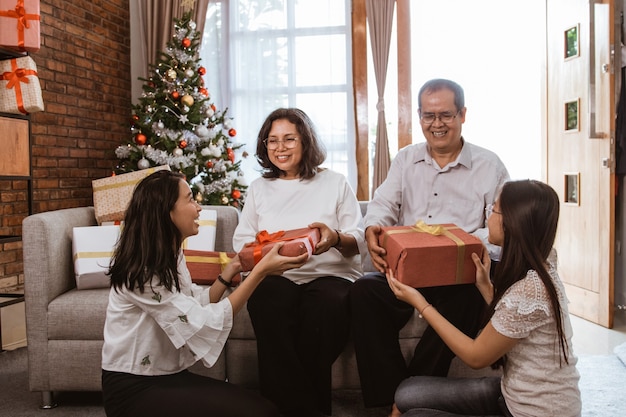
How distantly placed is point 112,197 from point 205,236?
0.56 m

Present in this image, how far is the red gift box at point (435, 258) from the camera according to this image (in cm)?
174

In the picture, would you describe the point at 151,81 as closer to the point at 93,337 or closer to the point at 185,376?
the point at 93,337

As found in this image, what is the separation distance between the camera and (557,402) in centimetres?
135

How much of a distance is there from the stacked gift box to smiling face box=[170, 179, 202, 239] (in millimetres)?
1916

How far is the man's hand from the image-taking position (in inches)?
78.3

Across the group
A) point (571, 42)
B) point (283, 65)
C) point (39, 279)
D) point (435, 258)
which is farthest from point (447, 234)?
point (283, 65)

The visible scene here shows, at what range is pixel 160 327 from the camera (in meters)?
1.63

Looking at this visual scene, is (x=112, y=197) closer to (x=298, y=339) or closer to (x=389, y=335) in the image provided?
(x=298, y=339)

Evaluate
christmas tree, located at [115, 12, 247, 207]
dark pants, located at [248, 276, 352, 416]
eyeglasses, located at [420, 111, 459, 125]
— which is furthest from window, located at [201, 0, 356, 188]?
dark pants, located at [248, 276, 352, 416]

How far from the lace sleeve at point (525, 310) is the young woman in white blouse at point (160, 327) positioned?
660 mm

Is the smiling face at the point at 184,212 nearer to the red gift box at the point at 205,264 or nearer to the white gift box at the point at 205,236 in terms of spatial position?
the red gift box at the point at 205,264

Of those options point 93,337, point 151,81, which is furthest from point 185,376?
point 151,81

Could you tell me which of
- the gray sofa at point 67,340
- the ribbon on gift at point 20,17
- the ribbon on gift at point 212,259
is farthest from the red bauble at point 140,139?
the ribbon on gift at point 212,259

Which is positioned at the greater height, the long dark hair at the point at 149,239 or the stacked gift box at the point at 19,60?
the stacked gift box at the point at 19,60
